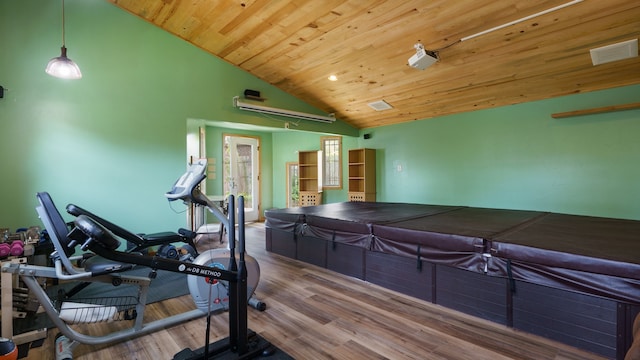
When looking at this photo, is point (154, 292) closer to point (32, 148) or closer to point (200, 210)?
point (32, 148)

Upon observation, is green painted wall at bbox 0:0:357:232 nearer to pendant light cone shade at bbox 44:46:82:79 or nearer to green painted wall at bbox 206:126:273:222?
pendant light cone shade at bbox 44:46:82:79

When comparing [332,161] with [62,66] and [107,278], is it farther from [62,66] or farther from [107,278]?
[107,278]

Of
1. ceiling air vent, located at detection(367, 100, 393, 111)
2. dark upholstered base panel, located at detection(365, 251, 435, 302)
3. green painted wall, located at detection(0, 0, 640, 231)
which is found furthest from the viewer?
ceiling air vent, located at detection(367, 100, 393, 111)

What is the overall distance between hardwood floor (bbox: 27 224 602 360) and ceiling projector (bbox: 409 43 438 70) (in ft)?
8.82

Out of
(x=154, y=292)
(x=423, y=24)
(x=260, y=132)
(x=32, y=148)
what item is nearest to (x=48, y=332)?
(x=154, y=292)

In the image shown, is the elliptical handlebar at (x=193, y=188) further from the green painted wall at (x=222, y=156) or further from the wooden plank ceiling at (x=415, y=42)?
the green painted wall at (x=222, y=156)

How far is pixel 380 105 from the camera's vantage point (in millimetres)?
5582

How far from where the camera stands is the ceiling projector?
3536mm

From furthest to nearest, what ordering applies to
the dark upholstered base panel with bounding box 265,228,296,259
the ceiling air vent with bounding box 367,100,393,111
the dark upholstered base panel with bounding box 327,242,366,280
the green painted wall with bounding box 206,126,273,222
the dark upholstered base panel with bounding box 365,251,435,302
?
1. the green painted wall with bounding box 206,126,273,222
2. the ceiling air vent with bounding box 367,100,393,111
3. the dark upholstered base panel with bounding box 265,228,296,259
4. the dark upholstered base panel with bounding box 327,242,366,280
5. the dark upholstered base panel with bounding box 365,251,435,302

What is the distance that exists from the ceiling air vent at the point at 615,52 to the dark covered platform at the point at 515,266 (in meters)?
1.79

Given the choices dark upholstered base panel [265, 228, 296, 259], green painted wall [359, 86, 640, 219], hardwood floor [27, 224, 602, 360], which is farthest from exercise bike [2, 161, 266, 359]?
green painted wall [359, 86, 640, 219]

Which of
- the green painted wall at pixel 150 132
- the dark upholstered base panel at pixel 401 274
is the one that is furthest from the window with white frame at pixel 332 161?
the dark upholstered base panel at pixel 401 274

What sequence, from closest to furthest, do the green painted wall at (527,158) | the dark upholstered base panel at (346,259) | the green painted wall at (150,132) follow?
the dark upholstered base panel at (346,259) → the green painted wall at (150,132) → the green painted wall at (527,158)

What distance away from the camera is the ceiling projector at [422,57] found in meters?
3.54
